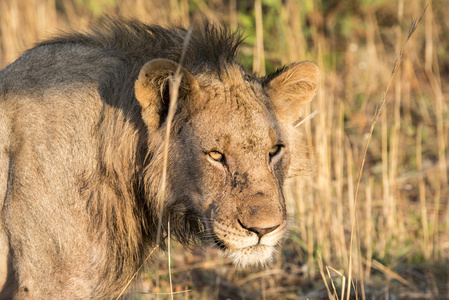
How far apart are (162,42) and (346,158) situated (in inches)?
176

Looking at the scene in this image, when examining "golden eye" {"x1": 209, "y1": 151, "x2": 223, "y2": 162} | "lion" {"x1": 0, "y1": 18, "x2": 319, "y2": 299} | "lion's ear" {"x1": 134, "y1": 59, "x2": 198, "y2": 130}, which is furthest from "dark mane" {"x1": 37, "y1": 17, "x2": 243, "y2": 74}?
"golden eye" {"x1": 209, "y1": 151, "x2": 223, "y2": 162}

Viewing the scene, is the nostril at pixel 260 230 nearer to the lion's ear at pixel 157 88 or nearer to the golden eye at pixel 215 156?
the golden eye at pixel 215 156

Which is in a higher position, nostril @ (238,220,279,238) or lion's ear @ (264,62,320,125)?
lion's ear @ (264,62,320,125)

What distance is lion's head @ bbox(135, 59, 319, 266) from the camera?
2951 millimetres

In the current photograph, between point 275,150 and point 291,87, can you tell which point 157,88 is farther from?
point 291,87

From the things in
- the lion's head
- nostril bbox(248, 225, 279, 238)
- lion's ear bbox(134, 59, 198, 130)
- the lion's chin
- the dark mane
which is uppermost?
the dark mane

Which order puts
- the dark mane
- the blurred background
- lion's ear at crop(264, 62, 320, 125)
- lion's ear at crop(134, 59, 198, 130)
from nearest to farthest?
lion's ear at crop(134, 59, 198, 130) → the dark mane → lion's ear at crop(264, 62, 320, 125) → the blurred background

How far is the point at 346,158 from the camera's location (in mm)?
7297

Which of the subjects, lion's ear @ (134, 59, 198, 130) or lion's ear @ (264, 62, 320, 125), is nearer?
lion's ear @ (134, 59, 198, 130)

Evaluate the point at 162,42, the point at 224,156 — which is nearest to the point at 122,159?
the point at 224,156

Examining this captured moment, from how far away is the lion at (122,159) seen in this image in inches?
117

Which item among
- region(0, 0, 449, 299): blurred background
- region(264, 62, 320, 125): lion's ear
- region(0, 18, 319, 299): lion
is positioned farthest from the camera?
region(0, 0, 449, 299): blurred background

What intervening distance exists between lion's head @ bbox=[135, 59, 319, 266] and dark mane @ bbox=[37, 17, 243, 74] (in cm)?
10

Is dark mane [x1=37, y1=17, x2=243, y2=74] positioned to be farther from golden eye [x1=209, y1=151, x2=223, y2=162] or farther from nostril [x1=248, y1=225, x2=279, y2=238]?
nostril [x1=248, y1=225, x2=279, y2=238]
